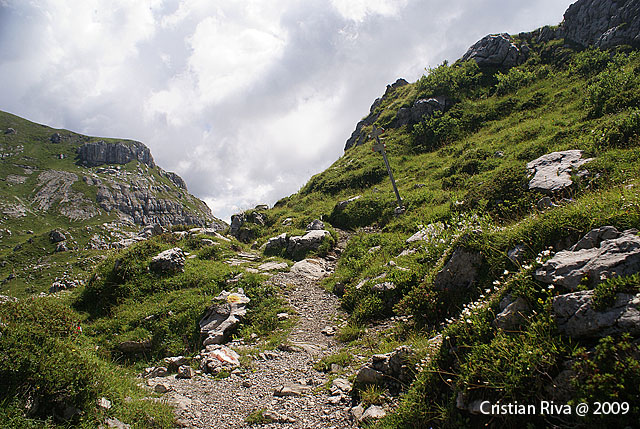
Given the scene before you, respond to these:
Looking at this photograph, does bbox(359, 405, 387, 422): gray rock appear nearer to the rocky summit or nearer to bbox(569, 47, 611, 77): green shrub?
the rocky summit

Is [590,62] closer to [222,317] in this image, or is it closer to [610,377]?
[610,377]

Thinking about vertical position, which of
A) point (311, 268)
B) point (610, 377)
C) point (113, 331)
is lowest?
point (610, 377)

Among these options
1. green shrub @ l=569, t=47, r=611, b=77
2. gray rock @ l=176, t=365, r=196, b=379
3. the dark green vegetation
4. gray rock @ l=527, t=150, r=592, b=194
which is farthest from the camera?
green shrub @ l=569, t=47, r=611, b=77

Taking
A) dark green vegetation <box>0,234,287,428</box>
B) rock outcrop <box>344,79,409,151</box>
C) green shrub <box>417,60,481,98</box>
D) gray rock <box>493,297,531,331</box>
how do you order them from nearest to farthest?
gray rock <box>493,297,531,331</box>, dark green vegetation <box>0,234,287,428</box>, green shrub <box>417,60,481,98</box>, rock outcrop <box>344,79,409,151</box>

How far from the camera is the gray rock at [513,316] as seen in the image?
4.16 meters

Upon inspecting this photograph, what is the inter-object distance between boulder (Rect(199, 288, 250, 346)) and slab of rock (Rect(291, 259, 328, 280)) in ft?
13.3

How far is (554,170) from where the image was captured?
11297mm

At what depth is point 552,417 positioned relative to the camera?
317 cm

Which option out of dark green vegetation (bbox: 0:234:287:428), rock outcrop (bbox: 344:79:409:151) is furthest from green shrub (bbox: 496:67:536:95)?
dark green vegetation (bbox: 0:234:287:428)

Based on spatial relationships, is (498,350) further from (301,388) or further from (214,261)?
Result: (214,261)

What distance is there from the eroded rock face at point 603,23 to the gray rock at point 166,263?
4333 cm

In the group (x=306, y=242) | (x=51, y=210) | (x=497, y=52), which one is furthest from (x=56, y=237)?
(x=497, y=52)

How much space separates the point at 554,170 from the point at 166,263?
1777 centimetres

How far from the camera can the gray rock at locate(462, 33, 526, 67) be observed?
121 feet
